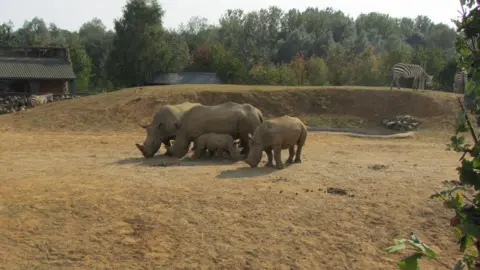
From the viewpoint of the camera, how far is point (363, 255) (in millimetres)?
7738

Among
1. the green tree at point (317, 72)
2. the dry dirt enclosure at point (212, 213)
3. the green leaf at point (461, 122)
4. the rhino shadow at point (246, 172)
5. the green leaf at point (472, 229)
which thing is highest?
the green tree at point (317, 72)

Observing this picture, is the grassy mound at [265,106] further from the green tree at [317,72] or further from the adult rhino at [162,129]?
the green tree at [317,72]

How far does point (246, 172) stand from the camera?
1182cm

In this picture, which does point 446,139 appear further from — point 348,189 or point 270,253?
point 270,253

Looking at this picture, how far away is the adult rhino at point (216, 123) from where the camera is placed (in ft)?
46.3

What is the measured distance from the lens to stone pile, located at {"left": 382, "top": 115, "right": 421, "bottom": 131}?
23453 mm

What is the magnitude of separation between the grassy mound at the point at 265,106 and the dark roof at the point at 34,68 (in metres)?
11.3

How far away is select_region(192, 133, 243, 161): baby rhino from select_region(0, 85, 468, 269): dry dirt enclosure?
0.49m

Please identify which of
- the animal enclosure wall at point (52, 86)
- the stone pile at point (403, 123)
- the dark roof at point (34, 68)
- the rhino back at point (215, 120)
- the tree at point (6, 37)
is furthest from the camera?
the tree at point (6, 37)

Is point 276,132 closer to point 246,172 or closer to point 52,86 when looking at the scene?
point 246,172

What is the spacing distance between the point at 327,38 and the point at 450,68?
27144mm

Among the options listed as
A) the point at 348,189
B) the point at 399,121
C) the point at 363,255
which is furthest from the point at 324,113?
the point at 363,255

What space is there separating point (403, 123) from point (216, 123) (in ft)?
41.8

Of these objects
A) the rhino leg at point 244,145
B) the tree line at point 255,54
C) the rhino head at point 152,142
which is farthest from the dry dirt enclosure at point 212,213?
the tree line at point 255,54
